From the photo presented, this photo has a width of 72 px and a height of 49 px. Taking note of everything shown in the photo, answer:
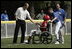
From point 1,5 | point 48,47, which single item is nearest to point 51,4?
point 1,5

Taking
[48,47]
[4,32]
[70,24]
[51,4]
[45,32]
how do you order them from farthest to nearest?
[51,4] < [70,24] < [4,32] < [45,32] < [48,47]

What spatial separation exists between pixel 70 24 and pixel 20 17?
891 centimetres

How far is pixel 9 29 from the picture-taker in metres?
21.2

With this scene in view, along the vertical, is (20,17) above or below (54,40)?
above

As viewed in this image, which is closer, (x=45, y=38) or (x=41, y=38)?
(x=45, y=38)

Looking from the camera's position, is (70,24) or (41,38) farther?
(70,24)

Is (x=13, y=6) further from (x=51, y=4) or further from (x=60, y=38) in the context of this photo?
(x=60, y=38)

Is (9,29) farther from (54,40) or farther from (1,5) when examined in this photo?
(1,5)

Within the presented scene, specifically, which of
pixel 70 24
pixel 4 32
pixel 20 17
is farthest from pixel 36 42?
pixel 70 24

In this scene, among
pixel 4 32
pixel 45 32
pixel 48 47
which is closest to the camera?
pixel 48 47

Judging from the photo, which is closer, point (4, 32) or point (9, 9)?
point (4, 32)

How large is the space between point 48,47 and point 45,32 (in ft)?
6.66

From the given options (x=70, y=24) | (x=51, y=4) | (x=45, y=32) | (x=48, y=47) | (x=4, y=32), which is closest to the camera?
(x=48, y=47)

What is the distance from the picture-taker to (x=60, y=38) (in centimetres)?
1648
